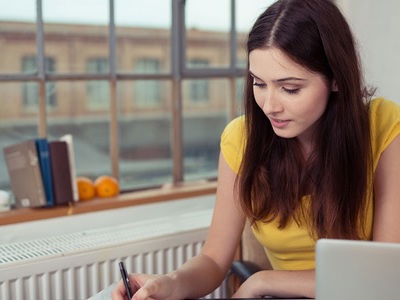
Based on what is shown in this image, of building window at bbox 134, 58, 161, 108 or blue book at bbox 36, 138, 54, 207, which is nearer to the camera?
blue book at bbox 36, 138, 54, 207

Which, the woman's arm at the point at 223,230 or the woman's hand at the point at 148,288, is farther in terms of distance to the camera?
the woman's arm at the point at 223,230

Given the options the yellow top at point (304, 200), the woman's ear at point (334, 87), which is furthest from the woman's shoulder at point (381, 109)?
the woman's ear at point (334, 87)

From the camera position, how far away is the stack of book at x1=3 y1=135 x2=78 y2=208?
2113mm

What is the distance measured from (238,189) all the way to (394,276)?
734 mm

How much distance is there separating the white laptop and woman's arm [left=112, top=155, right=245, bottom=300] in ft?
1.70

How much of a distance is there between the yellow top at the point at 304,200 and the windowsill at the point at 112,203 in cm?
74

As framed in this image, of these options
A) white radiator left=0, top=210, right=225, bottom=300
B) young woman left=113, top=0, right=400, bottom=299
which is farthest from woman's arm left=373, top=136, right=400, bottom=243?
white radiator left=0, top=210, right=225, bottom=300

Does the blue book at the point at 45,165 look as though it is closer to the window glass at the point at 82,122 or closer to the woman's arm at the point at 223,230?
the woman's arm at the point at 223,230

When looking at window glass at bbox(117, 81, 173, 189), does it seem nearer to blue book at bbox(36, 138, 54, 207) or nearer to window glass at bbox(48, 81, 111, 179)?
window glass at bbox(48, 81, 111, 179)

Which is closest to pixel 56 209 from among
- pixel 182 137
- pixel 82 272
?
pixel 82 272

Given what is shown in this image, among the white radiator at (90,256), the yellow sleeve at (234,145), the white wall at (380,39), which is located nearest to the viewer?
the yellow sleeve at (234,145)

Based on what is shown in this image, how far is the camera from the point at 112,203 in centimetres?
229

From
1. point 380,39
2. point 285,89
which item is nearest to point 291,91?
point 285,89

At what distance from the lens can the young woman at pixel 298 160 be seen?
4.58 ft
